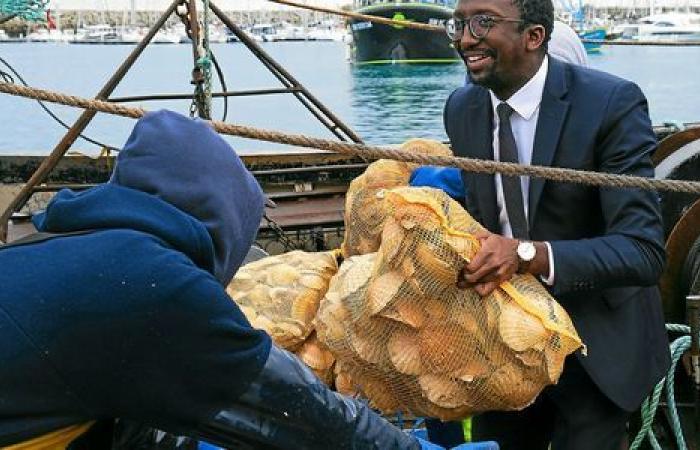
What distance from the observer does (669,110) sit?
33750 mm

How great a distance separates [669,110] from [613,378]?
33.1m

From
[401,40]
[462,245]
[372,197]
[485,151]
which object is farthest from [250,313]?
[401,40]

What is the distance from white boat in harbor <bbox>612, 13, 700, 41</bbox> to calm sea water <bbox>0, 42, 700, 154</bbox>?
1.57 m

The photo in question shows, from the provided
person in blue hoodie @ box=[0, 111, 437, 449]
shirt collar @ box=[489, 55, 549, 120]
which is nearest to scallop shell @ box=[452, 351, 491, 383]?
shirt collar @ box=[489, 55, 549, 120]

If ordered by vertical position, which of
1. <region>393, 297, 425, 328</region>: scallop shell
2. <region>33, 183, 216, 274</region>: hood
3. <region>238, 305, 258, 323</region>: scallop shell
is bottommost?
<region>238, 305, 258, 323</region>: scallop shell

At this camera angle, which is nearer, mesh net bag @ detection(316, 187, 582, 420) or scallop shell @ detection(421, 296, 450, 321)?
mesh net bag @ detection(316, 187, 582, 420)

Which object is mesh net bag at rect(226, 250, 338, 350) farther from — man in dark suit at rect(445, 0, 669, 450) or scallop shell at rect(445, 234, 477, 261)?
scallop shell at rect(445, 234, 477, 261)

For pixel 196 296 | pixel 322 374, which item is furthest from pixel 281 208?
pixel 196 296

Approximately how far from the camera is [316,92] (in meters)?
42.5

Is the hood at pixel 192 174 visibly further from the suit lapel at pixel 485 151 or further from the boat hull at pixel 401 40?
the boat hull at pixel 401 40

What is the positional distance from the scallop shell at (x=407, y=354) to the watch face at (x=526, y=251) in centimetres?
44

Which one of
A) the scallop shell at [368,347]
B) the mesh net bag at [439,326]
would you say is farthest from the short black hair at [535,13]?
the scallop shell at [368,347]

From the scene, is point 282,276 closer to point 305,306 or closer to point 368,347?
point 305,306

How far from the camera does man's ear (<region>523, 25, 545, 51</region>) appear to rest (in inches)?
102
